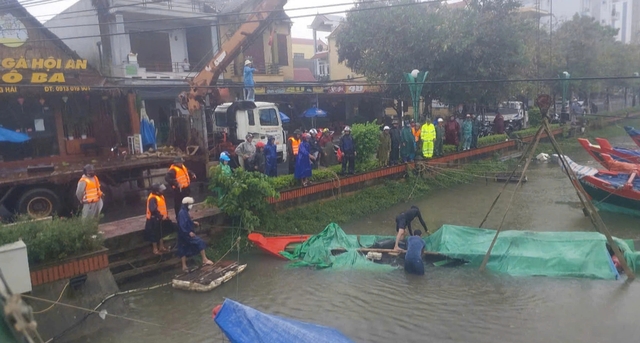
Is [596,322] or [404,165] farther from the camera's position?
[404,165]

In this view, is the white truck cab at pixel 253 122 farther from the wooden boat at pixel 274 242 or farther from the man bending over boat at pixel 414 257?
the man bending over boat at pixel 414 257

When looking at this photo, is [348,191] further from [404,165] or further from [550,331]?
[550,331]

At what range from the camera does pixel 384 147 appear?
54.4 ft

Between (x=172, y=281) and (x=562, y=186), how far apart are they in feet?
47.9

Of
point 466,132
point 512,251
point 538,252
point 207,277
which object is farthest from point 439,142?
point 207,277

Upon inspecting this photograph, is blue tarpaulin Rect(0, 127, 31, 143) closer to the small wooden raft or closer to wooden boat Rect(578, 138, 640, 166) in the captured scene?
the small wooden raft

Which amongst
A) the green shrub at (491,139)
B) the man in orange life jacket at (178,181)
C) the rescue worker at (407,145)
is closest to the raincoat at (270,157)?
the man in orange life jacket at (178,181)

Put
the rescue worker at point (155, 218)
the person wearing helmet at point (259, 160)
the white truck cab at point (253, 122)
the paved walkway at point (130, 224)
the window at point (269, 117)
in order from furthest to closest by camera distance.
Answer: the window at point (269, 117) → the white truck cab at point (253, 122) → the person wearing helmet at point (259, 160) → the paved walkway at point (130, 224) → the rescue worker at point (155, 218)

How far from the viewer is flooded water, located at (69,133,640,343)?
7418 millimetres

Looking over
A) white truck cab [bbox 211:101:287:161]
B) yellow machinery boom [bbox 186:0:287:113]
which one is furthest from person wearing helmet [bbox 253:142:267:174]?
yellow machinery boom [bbox 186:0:287:113]

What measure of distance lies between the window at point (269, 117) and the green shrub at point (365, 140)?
313 cm

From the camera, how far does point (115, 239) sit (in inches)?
383

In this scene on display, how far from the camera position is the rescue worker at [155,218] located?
9812 mm

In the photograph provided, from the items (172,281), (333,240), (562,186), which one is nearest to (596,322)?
(333,240)
